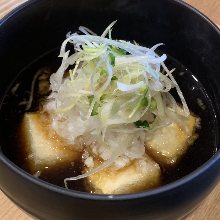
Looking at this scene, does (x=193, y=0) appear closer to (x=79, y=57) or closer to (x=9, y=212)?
(x=79, y=57)

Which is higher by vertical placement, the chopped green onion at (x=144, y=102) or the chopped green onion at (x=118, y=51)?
the chopped green onion at (x=118, y=51)

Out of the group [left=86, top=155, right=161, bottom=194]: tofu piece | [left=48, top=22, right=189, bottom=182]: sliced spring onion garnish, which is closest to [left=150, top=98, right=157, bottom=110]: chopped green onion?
[left=48, top=22, right=189, bottom=182]: sliced spring onion garnish

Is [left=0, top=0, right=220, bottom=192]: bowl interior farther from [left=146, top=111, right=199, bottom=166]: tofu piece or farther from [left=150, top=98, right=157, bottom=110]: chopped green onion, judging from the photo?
[left=150, top=98, right=157, bottom=110]: chopped green onion

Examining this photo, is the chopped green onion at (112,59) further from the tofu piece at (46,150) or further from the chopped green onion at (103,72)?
the tofu piece at (46,150)

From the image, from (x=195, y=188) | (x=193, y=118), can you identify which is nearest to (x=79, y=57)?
(x=193, y=118)

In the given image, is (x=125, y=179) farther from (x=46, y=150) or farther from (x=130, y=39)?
(x=130, y=39)

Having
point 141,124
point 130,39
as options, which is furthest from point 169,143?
point 130,39

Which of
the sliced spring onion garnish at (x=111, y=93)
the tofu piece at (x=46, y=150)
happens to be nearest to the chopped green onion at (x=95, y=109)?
the sliced spring onion garnish at (x=111, y=93)
